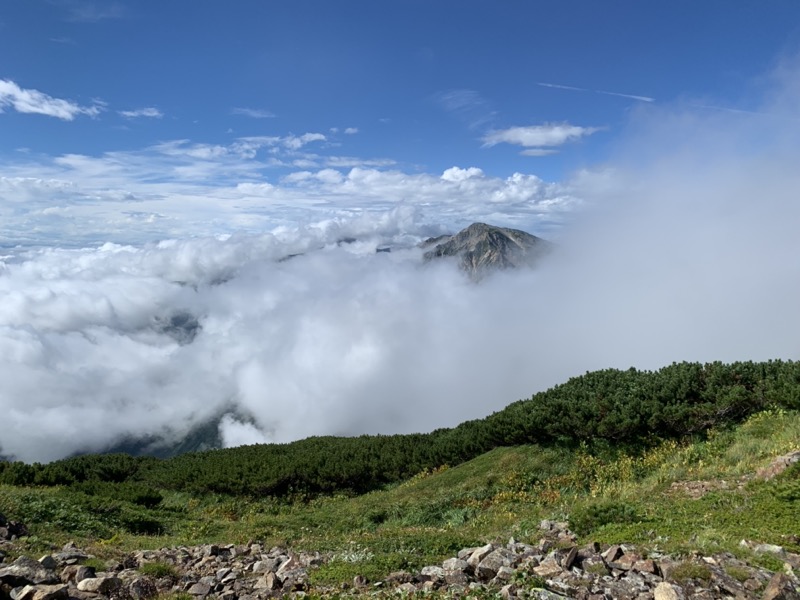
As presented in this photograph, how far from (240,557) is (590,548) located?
712 centimetres

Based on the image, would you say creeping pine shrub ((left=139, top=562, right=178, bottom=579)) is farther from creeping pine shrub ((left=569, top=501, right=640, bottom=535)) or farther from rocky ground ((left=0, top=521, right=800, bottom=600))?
creeping pine shrub ((left=569, top=501, right=640, bottom=535))

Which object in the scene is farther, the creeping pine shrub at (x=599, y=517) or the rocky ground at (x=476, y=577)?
the creeping pine shrub at (x=599, y=517)

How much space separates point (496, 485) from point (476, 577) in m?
13.4

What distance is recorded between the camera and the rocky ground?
7.41 m

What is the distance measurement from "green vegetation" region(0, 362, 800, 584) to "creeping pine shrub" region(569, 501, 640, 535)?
0.14ft

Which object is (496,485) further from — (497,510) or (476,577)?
(476,577)

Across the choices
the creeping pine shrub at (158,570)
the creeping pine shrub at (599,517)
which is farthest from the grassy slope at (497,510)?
the creeping pine shrub at (158,570)

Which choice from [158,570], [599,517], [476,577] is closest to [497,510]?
[599,517]

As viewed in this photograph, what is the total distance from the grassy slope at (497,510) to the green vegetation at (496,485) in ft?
0.23

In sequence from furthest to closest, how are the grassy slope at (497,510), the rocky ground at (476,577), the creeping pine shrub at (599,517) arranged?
the creeping pine shrub at (599,517), the grassy slope at (497,510), the rocky ground at (476,577)

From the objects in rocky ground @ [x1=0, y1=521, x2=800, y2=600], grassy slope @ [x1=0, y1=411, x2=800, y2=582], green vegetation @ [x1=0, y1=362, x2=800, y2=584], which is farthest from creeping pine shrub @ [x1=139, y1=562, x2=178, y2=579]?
grassy slope @ [x1=0, y1=411, x2=800, y2=582]

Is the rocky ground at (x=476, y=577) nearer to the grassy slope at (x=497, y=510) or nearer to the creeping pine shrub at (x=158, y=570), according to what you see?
the creeping pine shrub at (x=158, y=570)

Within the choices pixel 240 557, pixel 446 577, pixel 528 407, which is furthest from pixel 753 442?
pixel 240 557

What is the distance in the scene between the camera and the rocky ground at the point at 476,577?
7.41m
